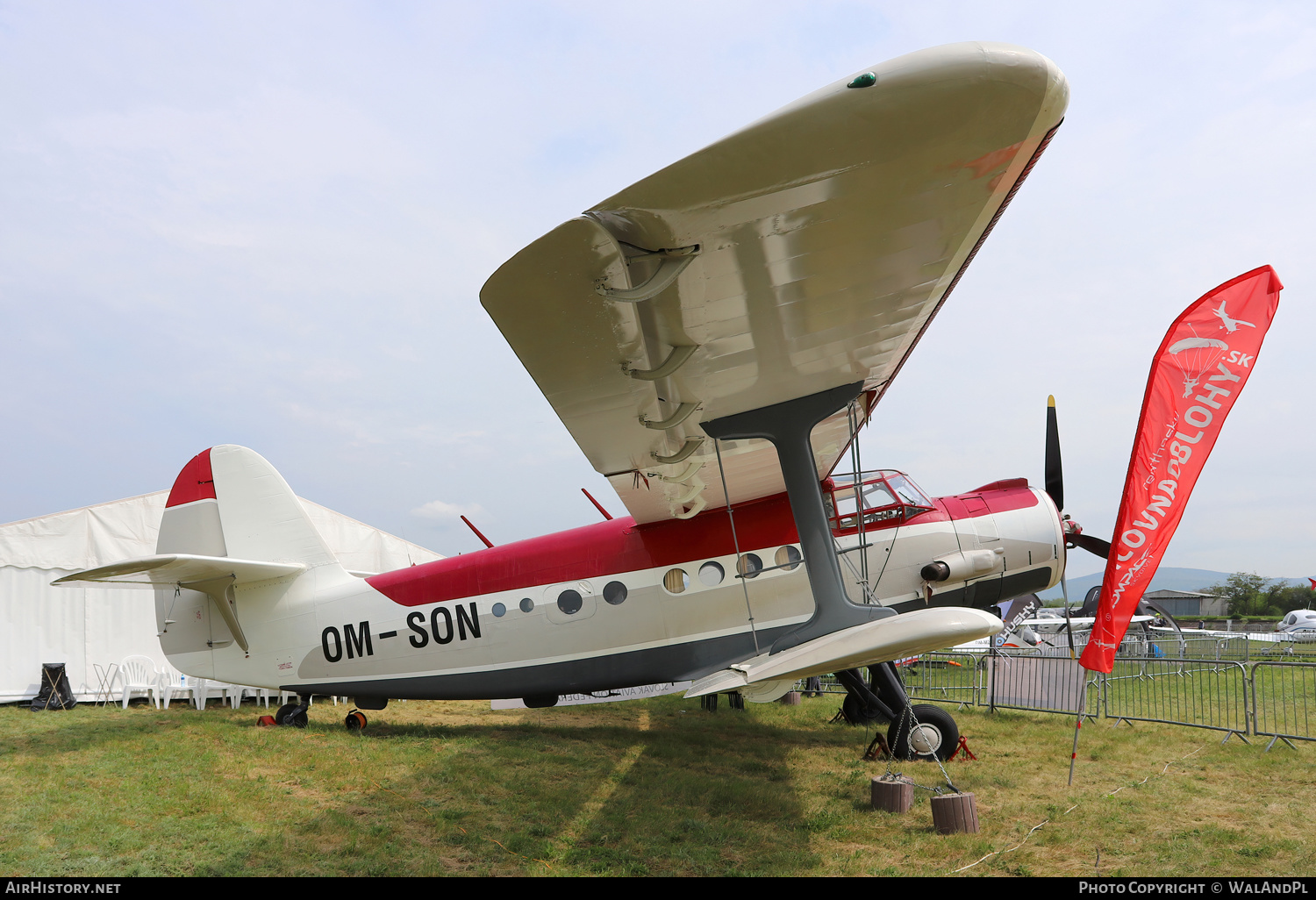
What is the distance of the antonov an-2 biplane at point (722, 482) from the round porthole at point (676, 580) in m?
0.04

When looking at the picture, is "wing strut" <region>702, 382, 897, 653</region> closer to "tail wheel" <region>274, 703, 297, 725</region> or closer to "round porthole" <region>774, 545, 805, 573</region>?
"round porthole" <region>774, 545, 805, 573</region>

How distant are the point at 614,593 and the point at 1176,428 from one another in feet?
18.5

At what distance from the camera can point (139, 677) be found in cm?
1395

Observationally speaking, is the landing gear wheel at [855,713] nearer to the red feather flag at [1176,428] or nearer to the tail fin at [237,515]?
the red feather flag at [1176,428]

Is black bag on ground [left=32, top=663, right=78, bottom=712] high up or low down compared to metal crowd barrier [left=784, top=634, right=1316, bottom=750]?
up

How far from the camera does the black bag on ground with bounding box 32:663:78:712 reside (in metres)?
12.7

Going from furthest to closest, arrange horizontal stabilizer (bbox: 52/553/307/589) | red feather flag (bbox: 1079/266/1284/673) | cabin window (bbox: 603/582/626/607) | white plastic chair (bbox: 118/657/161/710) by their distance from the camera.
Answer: white plastic chair (bbox: 118/657/161/710)
horizontal stabilizer (bbox: 52/553/307/589)
cabin window (bbox: 603/582/626/607)
red feather flag (bbox: 1079/266/1284/673)

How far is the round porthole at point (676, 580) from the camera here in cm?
795

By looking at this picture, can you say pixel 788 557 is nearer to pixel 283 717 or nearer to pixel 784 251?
pixel 784 251

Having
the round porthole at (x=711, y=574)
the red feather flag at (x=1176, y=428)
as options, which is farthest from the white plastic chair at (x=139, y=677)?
the red feather flag at (x=1176, y=428)

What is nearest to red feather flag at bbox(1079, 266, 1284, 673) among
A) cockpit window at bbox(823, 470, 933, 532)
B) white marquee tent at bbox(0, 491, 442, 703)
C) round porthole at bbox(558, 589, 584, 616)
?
cockpit window at bbox(823, 470, 933, 532)

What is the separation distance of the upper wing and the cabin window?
323 cm

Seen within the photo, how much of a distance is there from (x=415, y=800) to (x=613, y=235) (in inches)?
212
